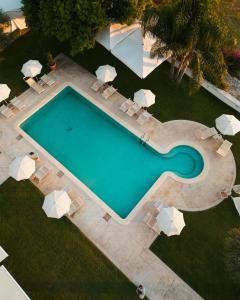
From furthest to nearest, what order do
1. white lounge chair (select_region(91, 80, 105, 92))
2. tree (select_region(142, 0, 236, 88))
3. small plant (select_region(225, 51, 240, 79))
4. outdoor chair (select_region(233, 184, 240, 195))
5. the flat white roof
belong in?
1. small plant (select_region(225, 51, 240, 79))
2. white lounge chair (select_region(91, 80, 105, 92))
3. outdoor chair (select_region(233, 184, 240, 195))
4. tree (select_region(142, 0, 236, 88))
5. the flat white roof

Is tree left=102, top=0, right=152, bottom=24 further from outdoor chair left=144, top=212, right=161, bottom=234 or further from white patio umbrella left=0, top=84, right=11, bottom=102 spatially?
outdoor chair left=144, top=212, right=161, bottom=234

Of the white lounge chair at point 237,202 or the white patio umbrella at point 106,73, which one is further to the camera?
the white patio umbrella at point 106,73

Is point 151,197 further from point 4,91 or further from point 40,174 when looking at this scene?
point 4,91

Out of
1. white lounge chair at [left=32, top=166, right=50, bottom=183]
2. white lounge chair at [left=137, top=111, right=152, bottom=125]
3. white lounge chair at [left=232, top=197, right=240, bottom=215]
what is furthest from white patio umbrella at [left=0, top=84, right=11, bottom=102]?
white lounge chair at [left=232, top=197, right=240, bottom=215]

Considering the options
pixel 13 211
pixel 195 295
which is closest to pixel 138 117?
pixel 13 211

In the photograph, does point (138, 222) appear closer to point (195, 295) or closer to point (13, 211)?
point (195, 295)

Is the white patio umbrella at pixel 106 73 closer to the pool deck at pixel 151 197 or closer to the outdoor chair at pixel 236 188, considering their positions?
the pool deck at pixel 151 197

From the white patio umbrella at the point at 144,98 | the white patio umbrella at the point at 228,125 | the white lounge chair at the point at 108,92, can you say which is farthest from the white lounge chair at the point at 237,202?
the white lounge chair at the point at 108,92
